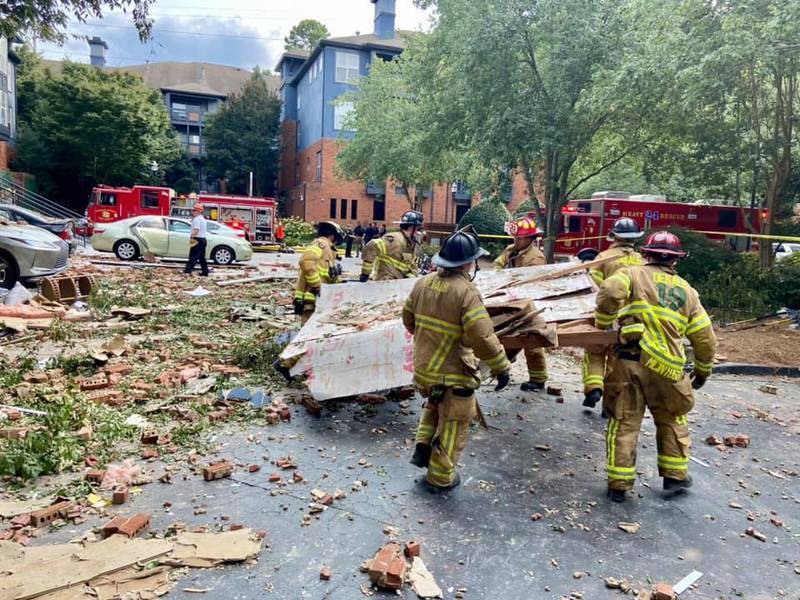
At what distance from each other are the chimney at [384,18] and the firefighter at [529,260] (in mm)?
38683

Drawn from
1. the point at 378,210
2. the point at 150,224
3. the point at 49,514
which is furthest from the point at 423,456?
the point at 378,210

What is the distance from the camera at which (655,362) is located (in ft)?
13.5

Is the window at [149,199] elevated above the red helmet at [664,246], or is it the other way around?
the window at [149,199]

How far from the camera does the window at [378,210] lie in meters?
40.0

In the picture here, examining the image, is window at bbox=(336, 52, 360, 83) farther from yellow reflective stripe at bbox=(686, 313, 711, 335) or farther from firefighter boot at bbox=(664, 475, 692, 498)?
firefighter boot at bbox=(664, 475, 692, 498)

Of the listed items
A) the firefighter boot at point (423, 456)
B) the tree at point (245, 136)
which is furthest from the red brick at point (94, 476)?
the tree at point (245, 136)

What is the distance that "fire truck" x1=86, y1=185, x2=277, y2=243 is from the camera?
26.4 meters

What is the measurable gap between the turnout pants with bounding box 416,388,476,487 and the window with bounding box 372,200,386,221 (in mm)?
36406

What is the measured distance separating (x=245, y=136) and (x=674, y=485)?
46.0 m

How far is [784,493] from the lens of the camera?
4484 millimetres

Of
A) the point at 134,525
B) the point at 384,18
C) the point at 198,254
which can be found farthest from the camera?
the point at 384,18

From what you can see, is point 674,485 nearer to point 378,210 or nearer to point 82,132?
point 378,210

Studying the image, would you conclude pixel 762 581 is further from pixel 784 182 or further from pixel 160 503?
pixel 784 182

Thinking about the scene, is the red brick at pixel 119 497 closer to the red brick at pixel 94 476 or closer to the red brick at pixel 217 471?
the red brick at pixel 94 476
